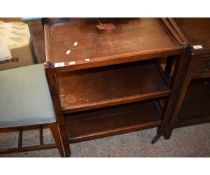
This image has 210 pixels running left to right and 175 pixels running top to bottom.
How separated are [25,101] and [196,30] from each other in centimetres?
82

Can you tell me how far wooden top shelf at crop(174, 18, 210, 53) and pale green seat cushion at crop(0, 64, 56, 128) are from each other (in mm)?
668

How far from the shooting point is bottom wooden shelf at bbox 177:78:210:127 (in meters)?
1.38

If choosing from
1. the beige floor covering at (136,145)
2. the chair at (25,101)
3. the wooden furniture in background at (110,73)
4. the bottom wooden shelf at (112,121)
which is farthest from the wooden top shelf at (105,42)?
the beige floor covering at (136,145)

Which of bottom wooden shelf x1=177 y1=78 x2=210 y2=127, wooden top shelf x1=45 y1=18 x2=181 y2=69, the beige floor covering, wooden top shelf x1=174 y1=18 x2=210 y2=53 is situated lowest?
the beige floor covering

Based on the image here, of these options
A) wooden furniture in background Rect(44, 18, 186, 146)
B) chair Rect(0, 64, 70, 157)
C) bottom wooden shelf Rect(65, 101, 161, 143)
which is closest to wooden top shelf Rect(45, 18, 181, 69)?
wooden furniture in background Rect(44, 18, 186, 146)

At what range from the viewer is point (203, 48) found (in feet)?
3.10

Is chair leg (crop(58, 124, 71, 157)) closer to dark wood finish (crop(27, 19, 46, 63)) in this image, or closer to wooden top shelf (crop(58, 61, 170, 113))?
wooden top shelf (crop(58, 61, 170, 113))

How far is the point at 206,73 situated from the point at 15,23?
1.19 m

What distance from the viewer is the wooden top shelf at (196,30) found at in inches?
38.8

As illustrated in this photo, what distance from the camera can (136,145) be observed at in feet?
4.79

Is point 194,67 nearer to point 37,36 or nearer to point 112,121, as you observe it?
point 112,121

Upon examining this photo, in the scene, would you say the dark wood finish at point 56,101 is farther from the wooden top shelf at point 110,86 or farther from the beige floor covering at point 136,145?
the beige floor covering at point 136,145
